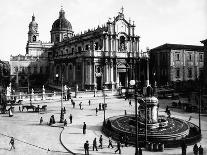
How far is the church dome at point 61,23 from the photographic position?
8588cm

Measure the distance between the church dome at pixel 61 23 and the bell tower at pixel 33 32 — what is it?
276 inches

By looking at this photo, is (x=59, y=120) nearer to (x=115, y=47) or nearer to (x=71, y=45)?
(x=115, y=47)

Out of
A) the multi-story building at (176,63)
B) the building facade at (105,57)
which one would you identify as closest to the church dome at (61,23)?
the building facade at (105,57)

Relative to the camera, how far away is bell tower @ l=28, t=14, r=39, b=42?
81.1m

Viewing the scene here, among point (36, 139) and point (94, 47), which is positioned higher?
point (94, 47)

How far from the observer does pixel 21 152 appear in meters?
18.8

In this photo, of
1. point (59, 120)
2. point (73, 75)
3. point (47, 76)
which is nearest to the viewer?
point (59, 120)

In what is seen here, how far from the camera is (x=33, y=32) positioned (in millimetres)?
81562

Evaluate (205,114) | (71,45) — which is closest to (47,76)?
(71,45)

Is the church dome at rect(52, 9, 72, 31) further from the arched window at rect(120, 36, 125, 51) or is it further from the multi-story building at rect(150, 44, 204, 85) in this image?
the multi-story building at rect(150, 44, 204, 85)

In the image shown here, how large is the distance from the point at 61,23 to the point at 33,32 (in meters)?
9.70

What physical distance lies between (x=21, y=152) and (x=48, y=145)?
2.12 m

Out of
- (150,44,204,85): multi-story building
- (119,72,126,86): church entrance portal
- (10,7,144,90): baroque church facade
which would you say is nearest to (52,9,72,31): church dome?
(10,7,144,90): baroque church facade

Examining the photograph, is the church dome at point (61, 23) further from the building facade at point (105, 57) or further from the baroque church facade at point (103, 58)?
the building facade at point (105, 57)
